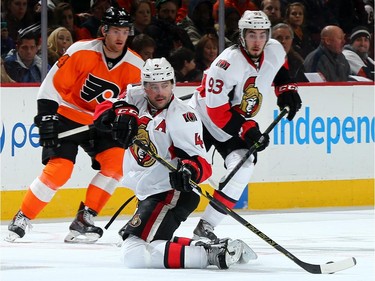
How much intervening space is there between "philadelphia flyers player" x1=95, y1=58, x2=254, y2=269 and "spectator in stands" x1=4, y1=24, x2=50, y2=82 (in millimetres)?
1983

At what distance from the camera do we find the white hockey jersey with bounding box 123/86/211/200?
16.7 ft

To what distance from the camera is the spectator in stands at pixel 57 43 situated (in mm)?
7297

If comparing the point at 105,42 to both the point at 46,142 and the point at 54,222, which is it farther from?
the point at 54,222

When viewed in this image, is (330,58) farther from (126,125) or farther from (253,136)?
(126,125)

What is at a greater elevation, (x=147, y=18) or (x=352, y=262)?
(x=147, y=18)

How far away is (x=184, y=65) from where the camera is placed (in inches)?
307

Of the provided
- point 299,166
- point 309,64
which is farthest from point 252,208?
point 309,64

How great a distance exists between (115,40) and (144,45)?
138cm

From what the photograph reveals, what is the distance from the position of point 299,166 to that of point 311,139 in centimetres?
19

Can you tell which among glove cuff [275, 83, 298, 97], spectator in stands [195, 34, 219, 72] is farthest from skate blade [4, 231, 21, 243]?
spectator in stands [195, 34, 219, 72]

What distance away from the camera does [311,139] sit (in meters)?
8.01

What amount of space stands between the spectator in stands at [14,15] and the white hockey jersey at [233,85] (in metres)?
1.43

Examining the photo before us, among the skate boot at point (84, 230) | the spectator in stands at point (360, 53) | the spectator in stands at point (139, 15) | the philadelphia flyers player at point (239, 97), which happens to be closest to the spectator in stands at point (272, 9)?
the spectator in stands at point (360, 53)

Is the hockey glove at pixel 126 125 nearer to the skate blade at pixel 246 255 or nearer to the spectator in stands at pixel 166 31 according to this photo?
the skate blade at pixel 246 255
